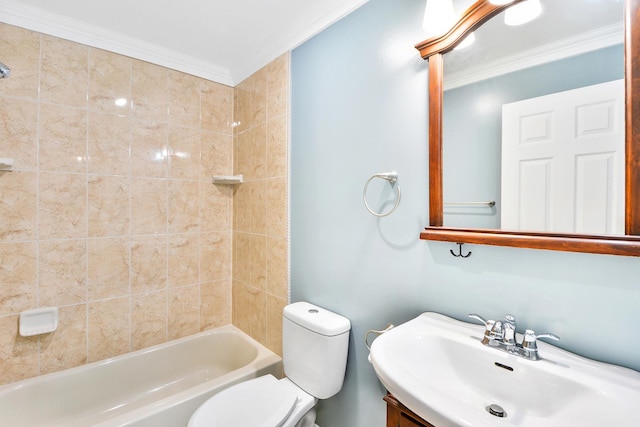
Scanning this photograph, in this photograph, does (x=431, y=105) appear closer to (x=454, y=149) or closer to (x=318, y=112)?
(x=454, y=149)

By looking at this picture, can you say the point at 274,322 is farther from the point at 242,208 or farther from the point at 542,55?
the point at 542,55

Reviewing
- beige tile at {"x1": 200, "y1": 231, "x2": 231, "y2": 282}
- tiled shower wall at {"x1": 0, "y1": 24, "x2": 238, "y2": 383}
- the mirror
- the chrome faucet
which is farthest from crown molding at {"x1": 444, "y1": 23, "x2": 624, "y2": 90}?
beige tile at {"x1": 200, "y1": 231, "x2": 231, "y2": 282}

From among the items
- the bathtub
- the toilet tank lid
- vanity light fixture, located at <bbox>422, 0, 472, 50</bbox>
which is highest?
vanity light fixture, located at <bbox>422, 0, 472, 50</bbox>

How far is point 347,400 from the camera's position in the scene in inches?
57.6

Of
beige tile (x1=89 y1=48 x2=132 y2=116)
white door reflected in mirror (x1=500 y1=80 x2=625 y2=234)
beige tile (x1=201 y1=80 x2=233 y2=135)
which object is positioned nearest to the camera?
white door reflected in mirror (x1=500 y1=80 x2=625 y2=234)

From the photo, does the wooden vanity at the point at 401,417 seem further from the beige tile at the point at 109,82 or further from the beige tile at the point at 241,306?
the beige tile at the point at 109,82

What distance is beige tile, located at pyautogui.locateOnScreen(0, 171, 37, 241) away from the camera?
5.17ft

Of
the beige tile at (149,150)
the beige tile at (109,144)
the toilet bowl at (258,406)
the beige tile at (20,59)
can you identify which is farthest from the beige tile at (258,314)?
the beige tile at (20,59)

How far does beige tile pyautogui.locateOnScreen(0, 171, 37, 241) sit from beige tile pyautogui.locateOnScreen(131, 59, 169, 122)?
2.31 ft

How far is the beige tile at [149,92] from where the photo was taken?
195 cm

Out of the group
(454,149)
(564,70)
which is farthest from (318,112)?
(564,70)

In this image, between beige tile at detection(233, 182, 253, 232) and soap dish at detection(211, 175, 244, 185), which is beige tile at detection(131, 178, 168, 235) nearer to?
soap dish at detection(211, 175, 244, 185)

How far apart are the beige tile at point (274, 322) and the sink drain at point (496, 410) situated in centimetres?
122

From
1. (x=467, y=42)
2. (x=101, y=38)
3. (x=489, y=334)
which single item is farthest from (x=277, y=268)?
(x=101, y=38)
